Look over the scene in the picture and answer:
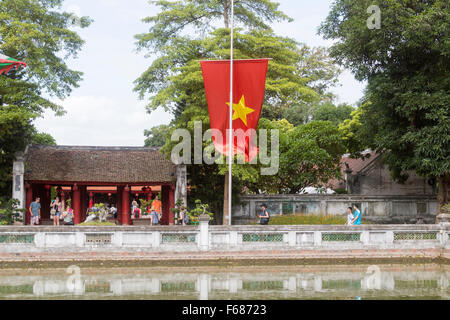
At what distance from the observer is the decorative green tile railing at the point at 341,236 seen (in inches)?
670

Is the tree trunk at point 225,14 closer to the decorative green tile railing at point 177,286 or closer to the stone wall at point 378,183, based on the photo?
the stone wall at point 378,183

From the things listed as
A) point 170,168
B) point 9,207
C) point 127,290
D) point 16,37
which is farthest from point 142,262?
point 16,37

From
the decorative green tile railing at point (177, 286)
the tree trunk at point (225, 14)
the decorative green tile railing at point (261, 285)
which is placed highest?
the tree trunk at point (225, 14)

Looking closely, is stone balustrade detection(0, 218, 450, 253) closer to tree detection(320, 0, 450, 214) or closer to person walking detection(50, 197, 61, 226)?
tree detection(320, 0, 450, 214)

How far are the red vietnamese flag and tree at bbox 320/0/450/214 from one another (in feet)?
22.9

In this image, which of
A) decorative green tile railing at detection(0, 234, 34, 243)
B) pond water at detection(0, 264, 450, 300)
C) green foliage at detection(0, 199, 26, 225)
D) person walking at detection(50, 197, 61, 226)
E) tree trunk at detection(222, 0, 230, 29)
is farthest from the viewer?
tree trunk at detection(222, 0, 230, 29)

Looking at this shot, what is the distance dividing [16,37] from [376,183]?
21087 mm

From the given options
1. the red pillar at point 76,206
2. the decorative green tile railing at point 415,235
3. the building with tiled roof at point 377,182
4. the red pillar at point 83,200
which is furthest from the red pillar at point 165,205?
the decorative green tile railing at point 415,235

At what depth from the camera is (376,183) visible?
1193 inches

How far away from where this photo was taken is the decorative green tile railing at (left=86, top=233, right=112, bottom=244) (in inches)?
639

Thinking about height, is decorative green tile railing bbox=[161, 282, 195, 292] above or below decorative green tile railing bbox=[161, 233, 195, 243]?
below

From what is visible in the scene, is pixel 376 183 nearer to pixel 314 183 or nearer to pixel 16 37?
pixel 314 183

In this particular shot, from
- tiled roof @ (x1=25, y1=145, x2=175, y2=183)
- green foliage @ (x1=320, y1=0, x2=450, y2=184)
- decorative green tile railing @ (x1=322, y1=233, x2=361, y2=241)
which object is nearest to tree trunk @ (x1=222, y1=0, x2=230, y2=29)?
green foliage @ (x1=320, y1=0, x2=450, y2=184)

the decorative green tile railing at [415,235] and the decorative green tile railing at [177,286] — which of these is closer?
the decorative green tile railing at [177,286]
